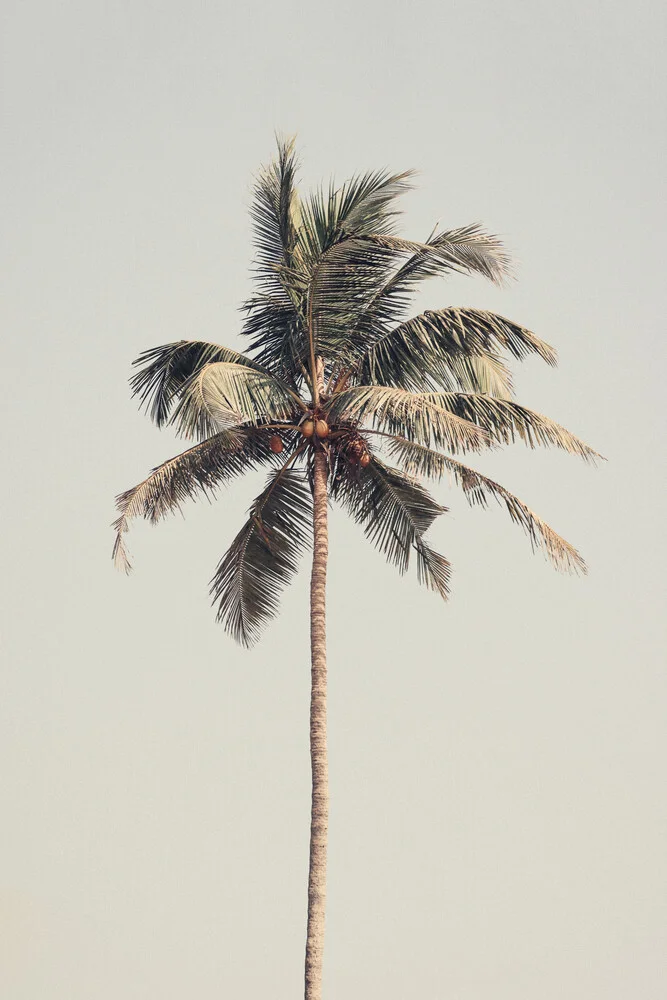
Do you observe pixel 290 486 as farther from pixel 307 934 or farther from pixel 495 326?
pixel 307 934

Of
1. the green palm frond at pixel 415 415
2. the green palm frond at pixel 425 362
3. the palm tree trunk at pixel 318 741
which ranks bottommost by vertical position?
the palm tree trunk at pixel 318 741

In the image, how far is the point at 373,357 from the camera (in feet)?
104

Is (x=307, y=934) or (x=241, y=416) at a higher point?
(x=241, y=416)

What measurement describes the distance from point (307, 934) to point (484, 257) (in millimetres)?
10713

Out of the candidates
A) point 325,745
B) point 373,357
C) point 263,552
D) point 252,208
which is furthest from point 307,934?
point 252,208

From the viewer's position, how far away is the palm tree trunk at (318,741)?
29109 mm

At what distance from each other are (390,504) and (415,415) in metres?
3.14

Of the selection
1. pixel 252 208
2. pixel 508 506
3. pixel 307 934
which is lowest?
pixel 307 934

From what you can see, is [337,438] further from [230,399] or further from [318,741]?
[318,741]

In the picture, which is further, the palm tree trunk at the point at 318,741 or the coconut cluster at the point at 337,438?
the coconut cluster at the point at 337,438

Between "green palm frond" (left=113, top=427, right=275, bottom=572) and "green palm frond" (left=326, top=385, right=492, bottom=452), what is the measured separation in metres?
1.69

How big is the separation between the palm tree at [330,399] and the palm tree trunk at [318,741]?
26mm

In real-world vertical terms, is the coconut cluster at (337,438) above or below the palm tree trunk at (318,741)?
above

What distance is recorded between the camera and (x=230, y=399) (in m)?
29.4
